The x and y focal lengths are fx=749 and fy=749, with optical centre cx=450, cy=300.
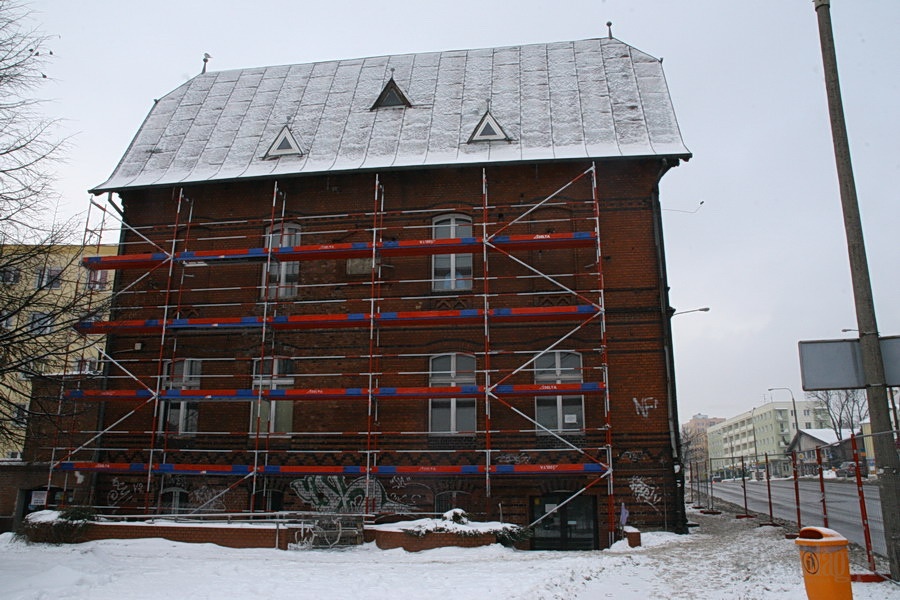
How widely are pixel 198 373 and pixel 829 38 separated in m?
15.9

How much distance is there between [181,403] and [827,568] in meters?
15.9

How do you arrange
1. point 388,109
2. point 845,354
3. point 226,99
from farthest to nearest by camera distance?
1. point 226,99
2. point 388,109
3. point 845,354

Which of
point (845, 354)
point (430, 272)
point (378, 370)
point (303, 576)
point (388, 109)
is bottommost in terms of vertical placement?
point (303, 576)

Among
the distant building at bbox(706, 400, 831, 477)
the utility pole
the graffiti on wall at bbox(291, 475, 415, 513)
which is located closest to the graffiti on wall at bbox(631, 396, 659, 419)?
the graffiti on wall at bbox(291, 475, 415, 513)

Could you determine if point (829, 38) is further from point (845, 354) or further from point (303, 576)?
point (303, 576)

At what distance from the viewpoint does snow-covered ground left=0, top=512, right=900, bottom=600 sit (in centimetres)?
947

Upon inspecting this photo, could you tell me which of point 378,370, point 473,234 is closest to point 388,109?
point 473,234

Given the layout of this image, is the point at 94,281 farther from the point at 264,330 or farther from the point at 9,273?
the point at 264,330

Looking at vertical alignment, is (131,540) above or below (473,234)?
below

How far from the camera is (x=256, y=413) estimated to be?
1875 centimetres

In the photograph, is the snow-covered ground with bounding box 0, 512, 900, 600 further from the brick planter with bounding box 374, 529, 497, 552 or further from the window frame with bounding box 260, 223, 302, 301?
the window frame with bounding box 260, 223, 302, 301

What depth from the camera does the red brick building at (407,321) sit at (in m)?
17.0

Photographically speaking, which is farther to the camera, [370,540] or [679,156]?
[679,156]

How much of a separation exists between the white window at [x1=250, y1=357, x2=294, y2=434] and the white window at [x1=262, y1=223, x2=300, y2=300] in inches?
67.1
